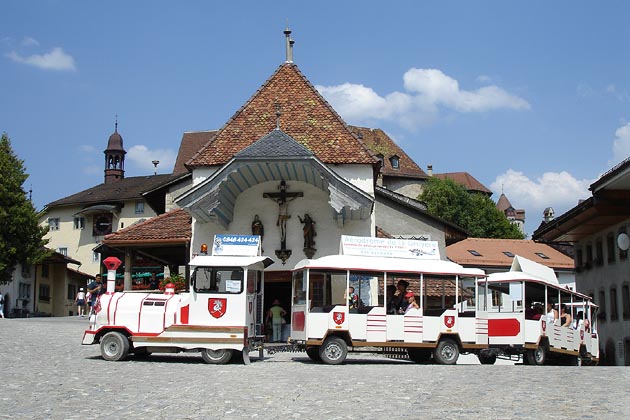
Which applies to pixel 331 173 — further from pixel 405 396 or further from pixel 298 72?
pixel 405 396

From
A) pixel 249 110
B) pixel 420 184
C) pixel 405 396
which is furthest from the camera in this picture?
pixel 420 184

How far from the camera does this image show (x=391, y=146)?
96.4 m

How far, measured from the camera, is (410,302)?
69.1 feet

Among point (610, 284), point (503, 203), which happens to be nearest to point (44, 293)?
point (610, 284)

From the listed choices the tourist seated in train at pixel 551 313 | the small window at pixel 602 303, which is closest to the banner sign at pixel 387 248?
the tourist seated in train at pixel 551 313

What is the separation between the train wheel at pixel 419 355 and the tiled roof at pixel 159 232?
9963mm

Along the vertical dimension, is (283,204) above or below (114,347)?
above

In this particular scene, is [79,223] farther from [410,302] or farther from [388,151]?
[410,302]

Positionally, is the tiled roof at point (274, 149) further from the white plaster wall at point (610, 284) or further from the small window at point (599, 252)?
the small window at point (599, 252)

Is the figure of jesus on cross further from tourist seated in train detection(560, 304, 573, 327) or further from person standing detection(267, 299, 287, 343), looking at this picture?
tourist seated in train detection(560, 304, 573, 327)

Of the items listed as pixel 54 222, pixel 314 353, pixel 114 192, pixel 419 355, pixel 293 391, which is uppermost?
pixel 114 192

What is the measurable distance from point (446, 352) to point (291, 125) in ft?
39.5

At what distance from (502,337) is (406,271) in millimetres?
3603

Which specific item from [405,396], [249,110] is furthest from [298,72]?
[405,396]
